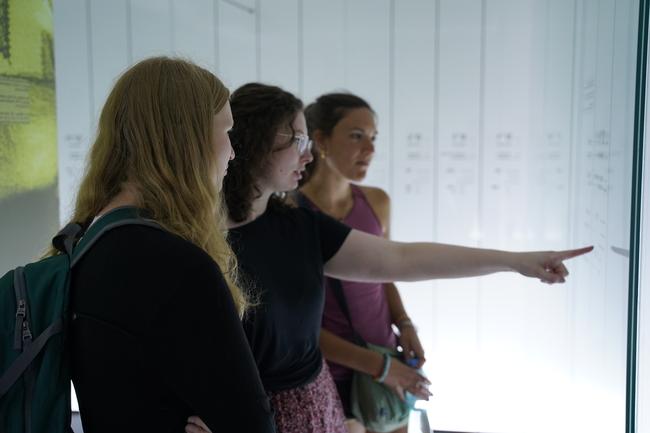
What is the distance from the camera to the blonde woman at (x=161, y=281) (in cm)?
75

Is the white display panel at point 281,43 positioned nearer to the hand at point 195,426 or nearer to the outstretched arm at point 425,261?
the outstretched arm at point 425,261

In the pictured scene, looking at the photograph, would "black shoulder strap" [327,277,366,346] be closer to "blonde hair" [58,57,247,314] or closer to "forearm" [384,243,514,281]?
"forearm" [384,243,514,281]

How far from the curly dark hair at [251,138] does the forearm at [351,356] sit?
561 mm

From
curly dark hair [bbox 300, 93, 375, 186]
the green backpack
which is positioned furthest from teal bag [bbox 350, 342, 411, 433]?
the green backpack

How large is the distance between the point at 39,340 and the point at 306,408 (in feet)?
2.15

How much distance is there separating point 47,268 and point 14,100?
125cm

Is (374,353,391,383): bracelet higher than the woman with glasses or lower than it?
lower

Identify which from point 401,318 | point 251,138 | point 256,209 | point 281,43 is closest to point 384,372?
point 401,318

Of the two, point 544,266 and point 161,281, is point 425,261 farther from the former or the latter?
point 161,281

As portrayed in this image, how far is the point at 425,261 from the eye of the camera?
1.56 m

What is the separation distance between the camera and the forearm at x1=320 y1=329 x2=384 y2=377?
170 cm

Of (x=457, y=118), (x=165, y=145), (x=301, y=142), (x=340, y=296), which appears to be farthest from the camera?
(x=457, y=118)

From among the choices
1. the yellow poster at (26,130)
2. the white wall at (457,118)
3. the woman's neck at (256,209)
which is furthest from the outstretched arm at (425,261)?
the yellow poster at (26,130)

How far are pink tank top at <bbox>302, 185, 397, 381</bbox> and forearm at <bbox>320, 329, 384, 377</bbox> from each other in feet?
0.30
